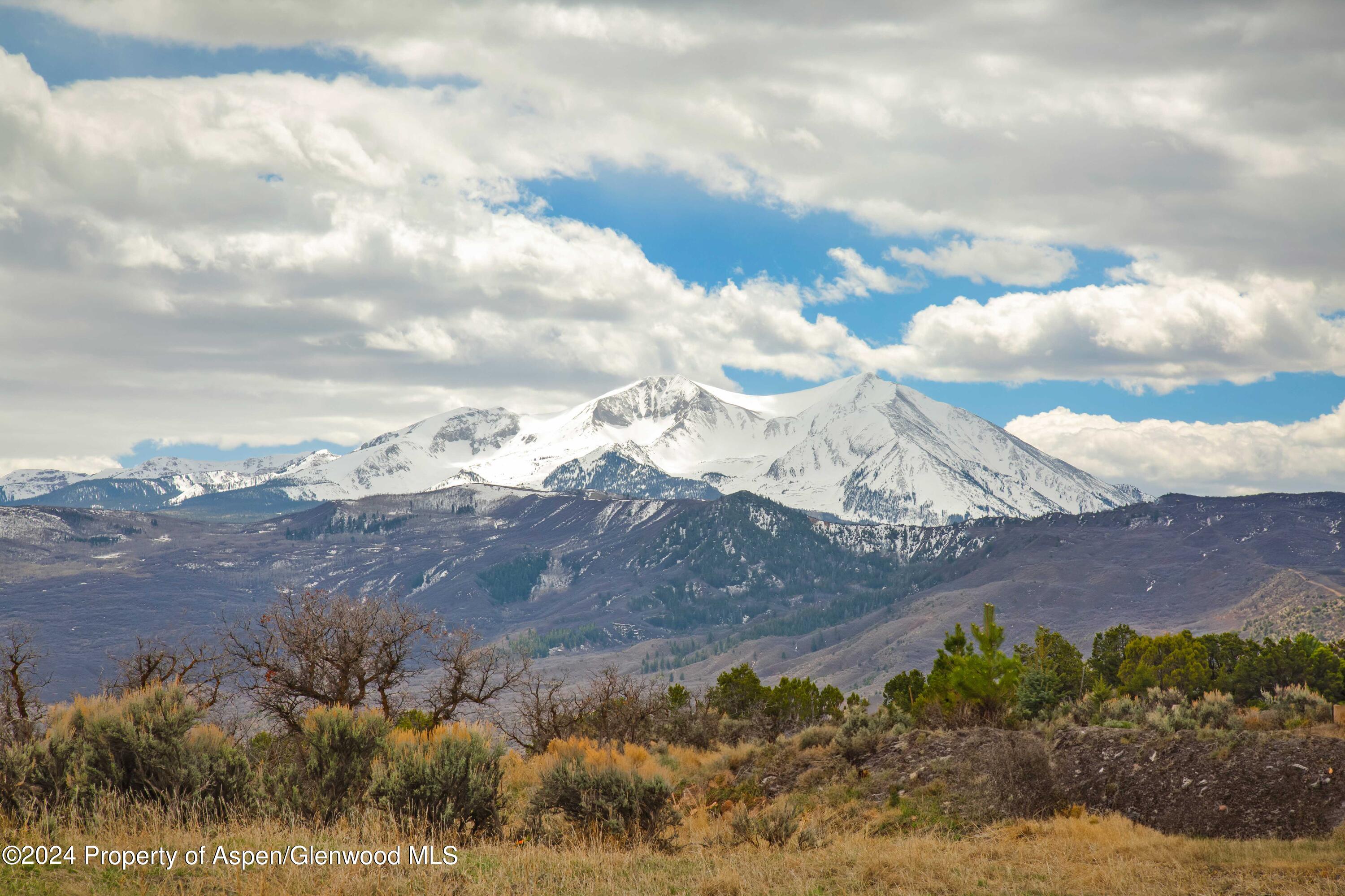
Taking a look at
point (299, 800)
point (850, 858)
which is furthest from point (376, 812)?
point (850, 858)

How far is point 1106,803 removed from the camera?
21.7m

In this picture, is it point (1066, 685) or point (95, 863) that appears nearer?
point (95, 863)

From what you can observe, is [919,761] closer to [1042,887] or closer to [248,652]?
[1042,887]

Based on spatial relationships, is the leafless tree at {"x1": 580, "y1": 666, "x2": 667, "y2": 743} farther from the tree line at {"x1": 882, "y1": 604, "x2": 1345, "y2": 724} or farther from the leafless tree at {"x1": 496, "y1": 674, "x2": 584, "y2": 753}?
the tree line at {"x1": 882, "y1": 604, "x2": 1345, "y2": 724}

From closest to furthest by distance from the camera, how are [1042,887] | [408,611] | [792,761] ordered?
[1042,887] → [792,761] → [408,611]

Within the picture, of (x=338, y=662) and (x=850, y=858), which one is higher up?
(x=338, y=662)

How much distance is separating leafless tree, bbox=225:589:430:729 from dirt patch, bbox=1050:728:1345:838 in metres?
18.0

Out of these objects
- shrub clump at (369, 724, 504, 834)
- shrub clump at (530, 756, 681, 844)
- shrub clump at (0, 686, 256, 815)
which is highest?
shrub clump at (0, 686, 256, 815)

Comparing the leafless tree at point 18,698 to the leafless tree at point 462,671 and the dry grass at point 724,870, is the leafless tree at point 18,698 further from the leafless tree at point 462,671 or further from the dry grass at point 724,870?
the leafless tree at point 462,671

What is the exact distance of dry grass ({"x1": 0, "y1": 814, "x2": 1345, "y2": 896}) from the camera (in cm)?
1177

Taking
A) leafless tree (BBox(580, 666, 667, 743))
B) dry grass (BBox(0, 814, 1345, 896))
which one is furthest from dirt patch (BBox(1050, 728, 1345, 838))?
leafless tree (BBox(580, 666, 667, 743))

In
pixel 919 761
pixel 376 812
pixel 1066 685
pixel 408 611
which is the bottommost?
pixel 1066 685

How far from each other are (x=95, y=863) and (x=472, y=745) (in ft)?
19.6

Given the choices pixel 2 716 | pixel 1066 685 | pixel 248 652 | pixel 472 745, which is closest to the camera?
pixel 472 745
